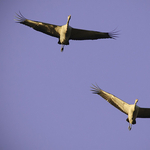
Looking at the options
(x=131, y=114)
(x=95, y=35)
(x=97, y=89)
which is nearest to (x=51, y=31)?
(x=95, y=35)

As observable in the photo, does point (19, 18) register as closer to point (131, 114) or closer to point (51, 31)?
point (51, 31)

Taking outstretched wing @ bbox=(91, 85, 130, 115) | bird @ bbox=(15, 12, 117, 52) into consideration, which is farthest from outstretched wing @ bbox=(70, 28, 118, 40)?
outstretched wing @ bbox=(91, 85, 130, 115)

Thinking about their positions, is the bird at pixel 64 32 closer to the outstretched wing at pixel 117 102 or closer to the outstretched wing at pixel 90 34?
the outstretched wing at pixel 90 34

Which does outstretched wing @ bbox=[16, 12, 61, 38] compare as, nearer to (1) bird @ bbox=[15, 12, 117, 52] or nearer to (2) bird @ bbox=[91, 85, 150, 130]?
(1) bird @ bbox=[15, 12, 117, 52]

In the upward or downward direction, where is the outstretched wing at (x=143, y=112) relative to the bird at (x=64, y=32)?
downward

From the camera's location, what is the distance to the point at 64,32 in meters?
22.2

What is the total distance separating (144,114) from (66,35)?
646 cm

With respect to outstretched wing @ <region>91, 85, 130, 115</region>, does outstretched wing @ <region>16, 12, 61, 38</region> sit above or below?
above

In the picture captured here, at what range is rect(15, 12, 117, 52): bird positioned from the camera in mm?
22312

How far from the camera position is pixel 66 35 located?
2228 centimetres

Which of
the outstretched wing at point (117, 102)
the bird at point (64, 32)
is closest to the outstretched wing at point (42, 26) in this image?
the bird at point (64, 32)

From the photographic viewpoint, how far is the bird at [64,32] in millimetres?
22312

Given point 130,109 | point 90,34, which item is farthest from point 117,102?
point 90,34

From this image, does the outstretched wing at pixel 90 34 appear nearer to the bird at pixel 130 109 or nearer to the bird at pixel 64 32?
the bird at pixel 64 32
